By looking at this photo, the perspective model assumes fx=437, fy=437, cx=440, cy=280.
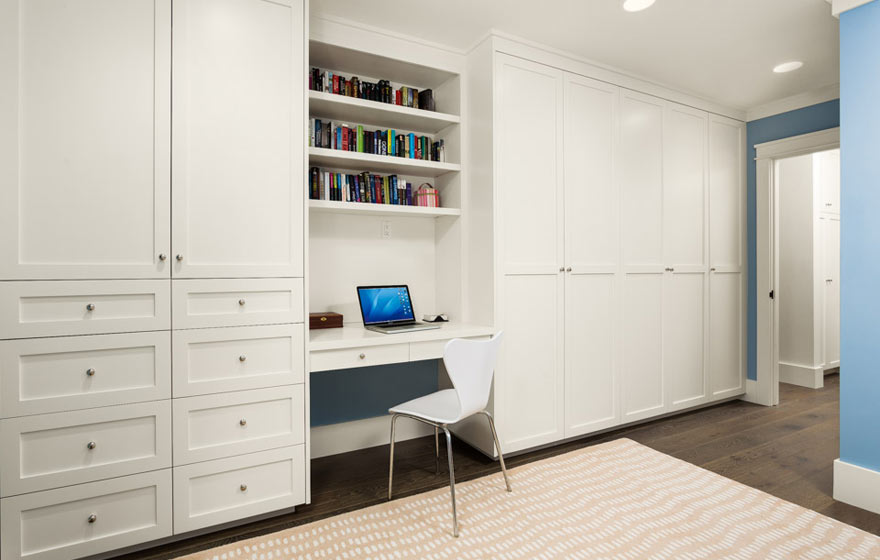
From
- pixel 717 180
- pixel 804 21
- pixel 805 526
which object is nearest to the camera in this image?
pixel 805 526

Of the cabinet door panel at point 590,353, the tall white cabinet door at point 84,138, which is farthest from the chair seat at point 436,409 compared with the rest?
the tall white cabinet door at point 84,138

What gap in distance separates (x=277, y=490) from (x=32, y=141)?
5.75 ft

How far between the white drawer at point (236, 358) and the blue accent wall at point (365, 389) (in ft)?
2.20

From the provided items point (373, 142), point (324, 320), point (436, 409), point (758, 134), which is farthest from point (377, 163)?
point (758, 134)

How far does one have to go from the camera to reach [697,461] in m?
2.72

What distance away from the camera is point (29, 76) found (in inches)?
64.4

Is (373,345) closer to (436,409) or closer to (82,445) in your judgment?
(436,409)

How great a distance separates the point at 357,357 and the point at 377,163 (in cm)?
119

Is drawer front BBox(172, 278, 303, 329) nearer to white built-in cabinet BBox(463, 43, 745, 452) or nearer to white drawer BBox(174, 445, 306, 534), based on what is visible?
white drawer BBox(174, 445, 306, 534)

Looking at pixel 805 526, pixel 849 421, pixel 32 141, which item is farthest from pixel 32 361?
pixel 849 421

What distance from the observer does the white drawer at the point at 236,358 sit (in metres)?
1.89

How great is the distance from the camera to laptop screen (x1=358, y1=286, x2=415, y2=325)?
2654 millimetres

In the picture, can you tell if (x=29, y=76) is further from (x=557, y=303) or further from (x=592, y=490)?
(x=592, y=490)

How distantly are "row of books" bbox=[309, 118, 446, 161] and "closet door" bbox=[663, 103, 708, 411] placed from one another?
6.14 ft
